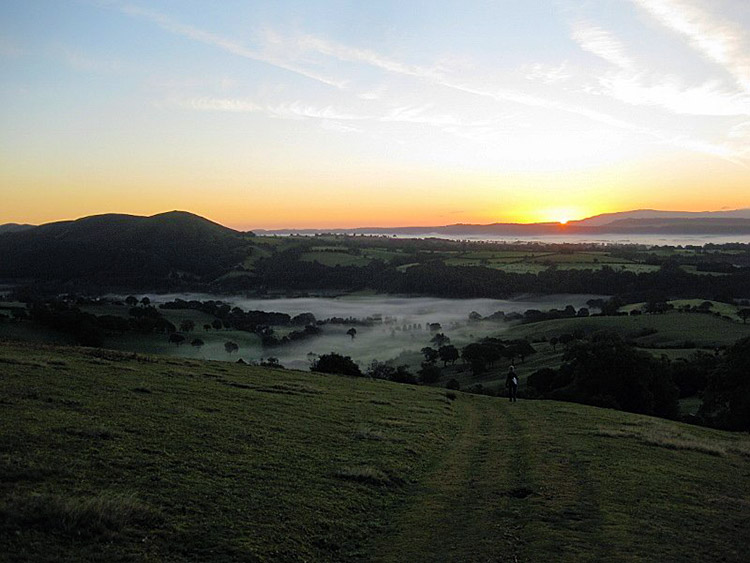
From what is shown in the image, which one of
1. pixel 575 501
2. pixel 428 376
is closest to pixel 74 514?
pixel 575 501

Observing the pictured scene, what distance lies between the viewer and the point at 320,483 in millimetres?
14383

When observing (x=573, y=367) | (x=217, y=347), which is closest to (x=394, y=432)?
(x=573, y=367)

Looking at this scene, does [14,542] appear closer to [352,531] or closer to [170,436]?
[352,531]

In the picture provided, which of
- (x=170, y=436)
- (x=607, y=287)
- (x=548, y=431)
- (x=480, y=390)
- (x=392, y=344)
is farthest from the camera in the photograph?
(x=607, y=287)

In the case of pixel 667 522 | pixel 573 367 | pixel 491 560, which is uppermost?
pixel 491 560

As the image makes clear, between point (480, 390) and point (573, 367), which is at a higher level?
point (573, 367)

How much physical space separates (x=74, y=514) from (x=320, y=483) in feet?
20.8

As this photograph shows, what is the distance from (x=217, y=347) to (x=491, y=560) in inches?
4156

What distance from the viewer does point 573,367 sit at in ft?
204

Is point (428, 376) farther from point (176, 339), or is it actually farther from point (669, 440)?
point (669, 440)

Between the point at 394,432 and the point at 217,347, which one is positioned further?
the point at 217,347

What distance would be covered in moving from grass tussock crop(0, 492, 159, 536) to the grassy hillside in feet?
0.11

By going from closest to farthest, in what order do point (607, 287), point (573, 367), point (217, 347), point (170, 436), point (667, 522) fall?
point (667, 522)
point (170, 436)
point (573, 367)
point (217, 347)
point (607, 287)

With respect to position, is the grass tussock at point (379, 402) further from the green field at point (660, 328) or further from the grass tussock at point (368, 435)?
the green field at point (660, 328)
